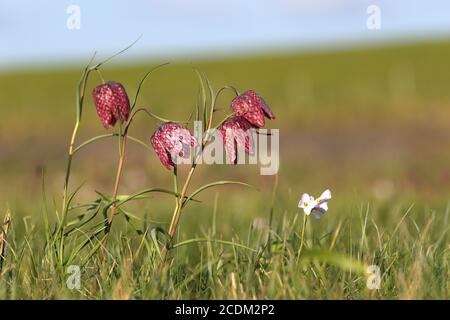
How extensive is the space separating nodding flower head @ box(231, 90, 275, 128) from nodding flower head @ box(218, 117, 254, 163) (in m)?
0.05

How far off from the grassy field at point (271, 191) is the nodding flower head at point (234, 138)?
1.13 feet

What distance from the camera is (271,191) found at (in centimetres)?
753

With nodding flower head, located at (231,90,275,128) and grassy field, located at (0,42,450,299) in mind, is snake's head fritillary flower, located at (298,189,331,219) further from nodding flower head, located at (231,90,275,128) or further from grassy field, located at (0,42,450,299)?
nodding flower head, located at (231,90,275,128)

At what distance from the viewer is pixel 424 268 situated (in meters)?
3.35

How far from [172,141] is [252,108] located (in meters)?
0.33

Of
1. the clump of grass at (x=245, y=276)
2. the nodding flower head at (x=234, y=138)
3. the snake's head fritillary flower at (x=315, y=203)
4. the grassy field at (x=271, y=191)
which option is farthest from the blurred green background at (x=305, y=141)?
the nodding flower head at (x=234, y=138)

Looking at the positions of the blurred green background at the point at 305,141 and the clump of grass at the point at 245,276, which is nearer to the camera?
the clump of grass at the point at 245,276

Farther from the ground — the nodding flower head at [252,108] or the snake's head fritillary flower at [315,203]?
the nodding flower head at [252,108]

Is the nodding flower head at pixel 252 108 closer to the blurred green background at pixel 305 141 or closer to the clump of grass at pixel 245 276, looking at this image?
the clump of grass at pixel 245 276

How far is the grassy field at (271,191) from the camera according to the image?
338 centimetres

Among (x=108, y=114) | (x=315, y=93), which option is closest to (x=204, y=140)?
(x=108, y=114)

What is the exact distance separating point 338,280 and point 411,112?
1700 centimetres

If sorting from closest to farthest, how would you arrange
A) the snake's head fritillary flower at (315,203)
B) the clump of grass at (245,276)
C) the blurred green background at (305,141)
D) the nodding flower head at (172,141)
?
the clump of grass at (245,276) → the nodding flower head at (172,141) → the snake's head fritillary flower at (315,203) → the blurred green background at (305,141)
